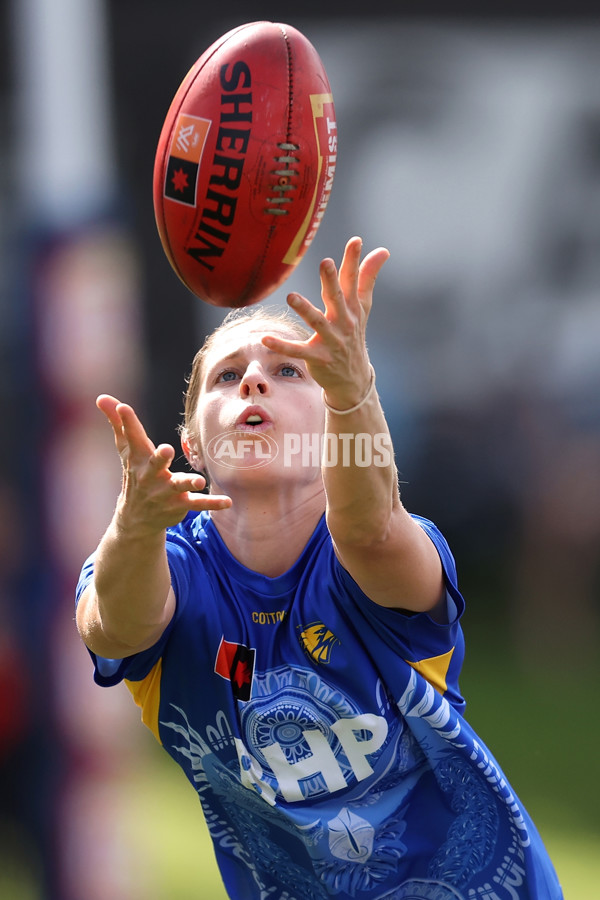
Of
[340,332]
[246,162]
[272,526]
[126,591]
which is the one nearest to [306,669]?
[272,526]

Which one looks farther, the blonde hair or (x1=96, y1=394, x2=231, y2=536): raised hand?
the blonde hair

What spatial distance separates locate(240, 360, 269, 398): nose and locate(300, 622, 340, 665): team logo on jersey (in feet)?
1.71

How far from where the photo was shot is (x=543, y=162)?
7992mm

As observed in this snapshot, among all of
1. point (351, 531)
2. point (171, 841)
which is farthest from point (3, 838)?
point (351, 531)

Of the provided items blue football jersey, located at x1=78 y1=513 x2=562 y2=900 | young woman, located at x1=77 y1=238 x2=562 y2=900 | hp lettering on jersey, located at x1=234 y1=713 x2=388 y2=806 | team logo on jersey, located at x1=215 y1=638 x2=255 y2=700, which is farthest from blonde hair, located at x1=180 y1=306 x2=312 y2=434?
hp lettering on jersey, located at x1=234 y1=713 x2=388 y2=806

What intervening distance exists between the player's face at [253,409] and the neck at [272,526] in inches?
3.3

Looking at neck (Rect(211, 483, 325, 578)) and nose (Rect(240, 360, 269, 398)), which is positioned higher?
nose (Rect(240, 360, 269, 398))

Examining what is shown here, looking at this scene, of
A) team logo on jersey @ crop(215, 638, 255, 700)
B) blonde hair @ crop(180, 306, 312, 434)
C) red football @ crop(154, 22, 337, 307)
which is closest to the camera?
red football @ crop(154, 22, 337, 307)

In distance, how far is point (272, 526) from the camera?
2488mm

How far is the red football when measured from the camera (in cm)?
233

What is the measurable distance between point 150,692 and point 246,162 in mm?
1216

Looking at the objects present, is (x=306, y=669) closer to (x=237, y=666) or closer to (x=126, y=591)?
(x=237, y=666)

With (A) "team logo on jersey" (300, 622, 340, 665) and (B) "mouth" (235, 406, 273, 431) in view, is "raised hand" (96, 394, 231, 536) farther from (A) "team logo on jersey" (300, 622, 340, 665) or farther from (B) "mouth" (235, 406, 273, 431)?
(A) "team logo on jersey" (300, 622, 340, 665)

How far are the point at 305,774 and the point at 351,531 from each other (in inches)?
25.9
